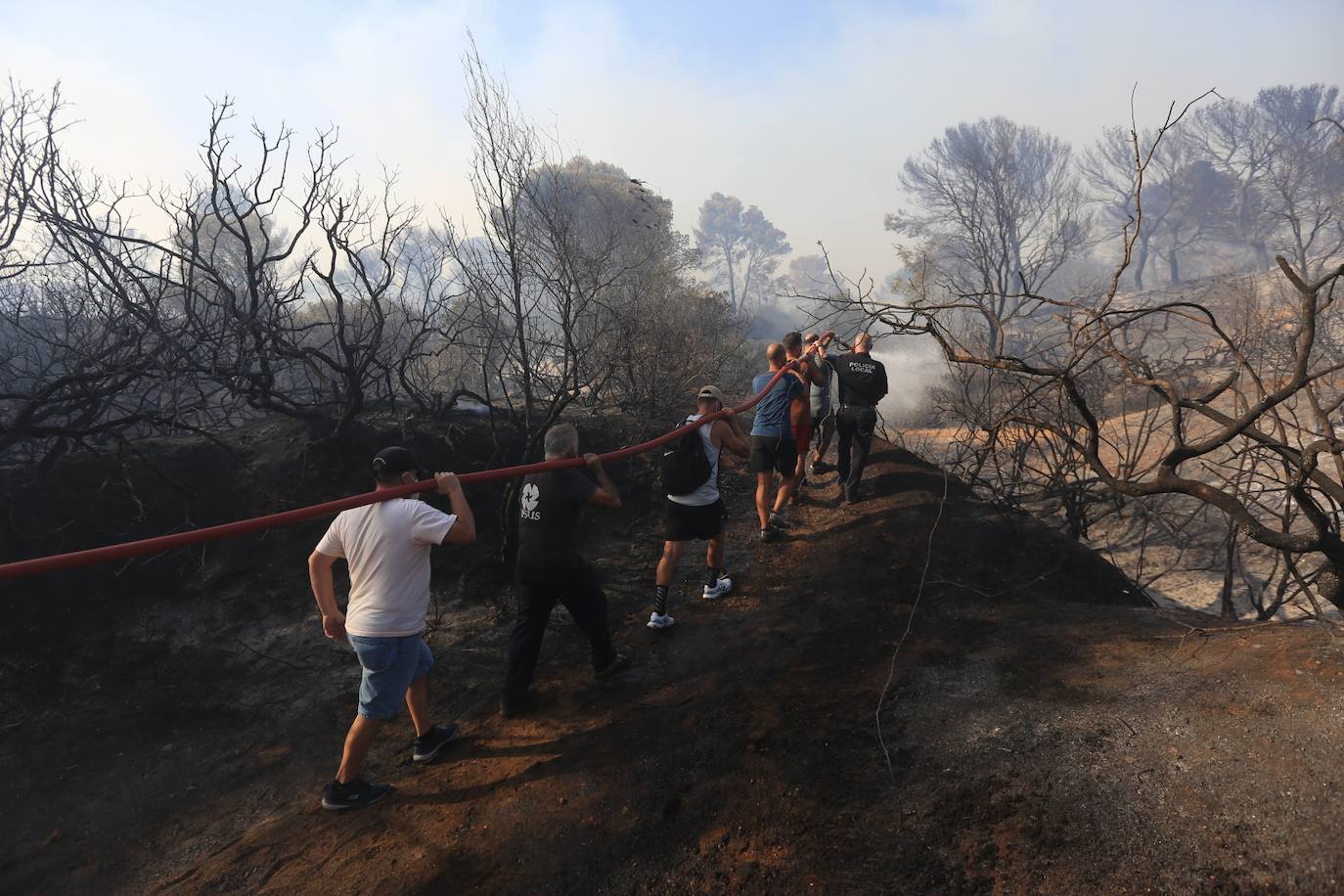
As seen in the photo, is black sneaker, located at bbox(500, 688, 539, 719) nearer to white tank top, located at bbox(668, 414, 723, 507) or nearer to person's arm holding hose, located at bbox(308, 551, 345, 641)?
person's arm holding hose, located at bbox(308, 551, 345, 641)

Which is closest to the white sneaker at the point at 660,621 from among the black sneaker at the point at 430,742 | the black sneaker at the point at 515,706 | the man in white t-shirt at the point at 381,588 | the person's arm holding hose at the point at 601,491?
the black sneaker at the point at 515,706

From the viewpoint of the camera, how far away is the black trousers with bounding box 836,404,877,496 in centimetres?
591

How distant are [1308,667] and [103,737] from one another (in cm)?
603

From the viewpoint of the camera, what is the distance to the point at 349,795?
9.37ft

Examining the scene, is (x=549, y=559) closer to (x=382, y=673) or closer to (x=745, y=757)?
(x=382, y=673)

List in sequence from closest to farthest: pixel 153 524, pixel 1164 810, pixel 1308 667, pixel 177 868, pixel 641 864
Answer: pixel 1164 810, pixel 641 864, pixel 1308 667, pixel 177 868, pixel 153 524

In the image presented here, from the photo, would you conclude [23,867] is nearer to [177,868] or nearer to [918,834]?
[177,868]

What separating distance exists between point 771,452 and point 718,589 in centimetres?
130

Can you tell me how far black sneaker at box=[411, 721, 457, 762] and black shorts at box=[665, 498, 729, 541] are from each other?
5.94ft

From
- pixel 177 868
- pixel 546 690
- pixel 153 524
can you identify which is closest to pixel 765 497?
pixel 546 690

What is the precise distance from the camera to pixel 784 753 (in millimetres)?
2803

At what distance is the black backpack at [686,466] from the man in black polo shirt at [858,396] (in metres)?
2.17

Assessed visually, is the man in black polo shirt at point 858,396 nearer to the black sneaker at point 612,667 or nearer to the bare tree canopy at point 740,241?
the black sneaker at point 612,667

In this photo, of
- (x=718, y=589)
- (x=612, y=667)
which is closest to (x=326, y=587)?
(x=612, y=667)
